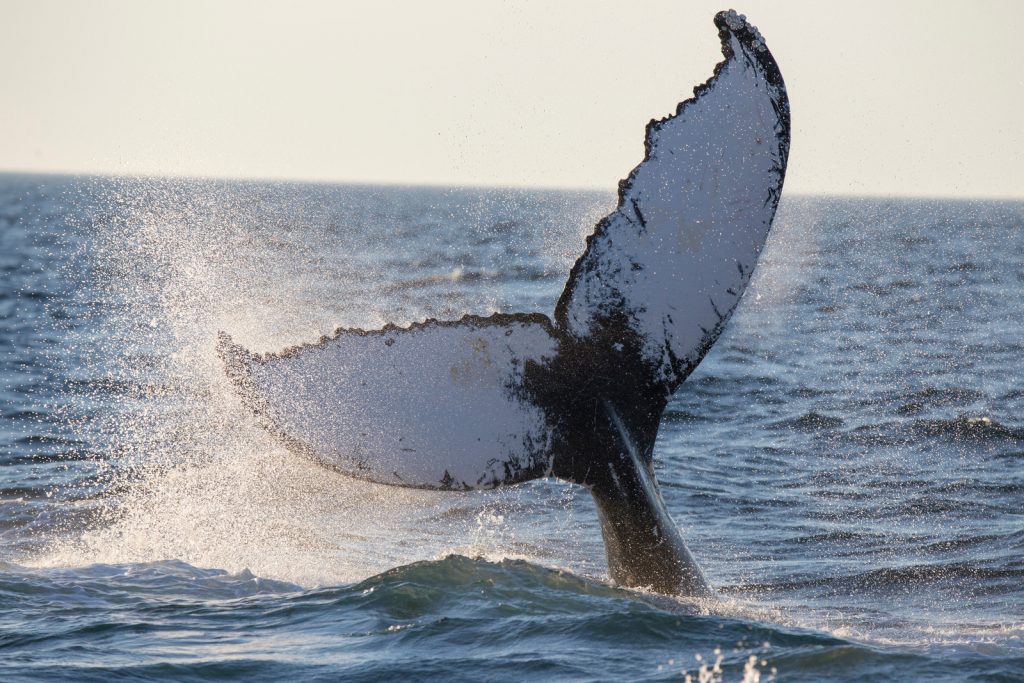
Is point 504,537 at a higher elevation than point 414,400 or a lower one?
lower

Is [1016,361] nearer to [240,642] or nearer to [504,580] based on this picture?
[504,580]

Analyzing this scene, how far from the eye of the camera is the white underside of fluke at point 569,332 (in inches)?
184

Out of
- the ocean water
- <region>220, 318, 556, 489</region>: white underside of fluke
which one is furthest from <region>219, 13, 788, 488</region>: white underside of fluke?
the ocean water

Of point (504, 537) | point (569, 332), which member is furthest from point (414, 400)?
point (504, 537)

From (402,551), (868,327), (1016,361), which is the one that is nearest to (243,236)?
(868,327)

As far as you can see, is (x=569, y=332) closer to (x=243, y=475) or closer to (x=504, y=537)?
(x=504, y=537)

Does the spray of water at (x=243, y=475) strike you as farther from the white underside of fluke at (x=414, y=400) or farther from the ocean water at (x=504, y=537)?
the white underside of fluke at (x=414, y=400)

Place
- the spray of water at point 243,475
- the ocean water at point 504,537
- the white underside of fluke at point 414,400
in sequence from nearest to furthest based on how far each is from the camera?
1. the white underside of fluke at point 414,400
2. the ocean water at point 504,537
3. the spray of water at point 243,475

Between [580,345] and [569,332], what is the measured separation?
0.06 m

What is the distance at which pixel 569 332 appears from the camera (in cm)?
Result: 508

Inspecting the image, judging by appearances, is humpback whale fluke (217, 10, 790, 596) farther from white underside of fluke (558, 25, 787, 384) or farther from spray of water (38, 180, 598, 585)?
spray of water (38, 180, 598, 585)

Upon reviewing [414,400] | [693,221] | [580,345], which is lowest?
[414,400]

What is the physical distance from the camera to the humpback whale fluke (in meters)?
4.70

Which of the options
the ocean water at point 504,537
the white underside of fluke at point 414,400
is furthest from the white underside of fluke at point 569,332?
the ocean water at point 504,537
